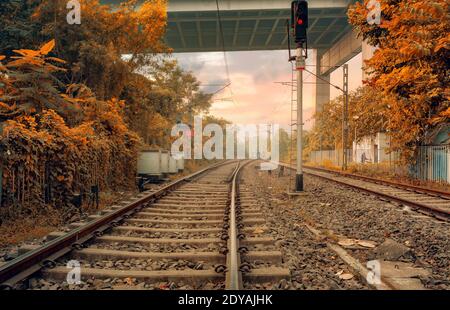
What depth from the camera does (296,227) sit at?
243 inches

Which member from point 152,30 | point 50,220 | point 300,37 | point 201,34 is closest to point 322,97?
point 201,34

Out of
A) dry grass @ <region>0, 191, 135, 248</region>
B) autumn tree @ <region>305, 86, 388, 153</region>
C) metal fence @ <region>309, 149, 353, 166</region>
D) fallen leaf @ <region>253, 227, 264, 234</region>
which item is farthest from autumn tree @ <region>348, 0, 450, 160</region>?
metal fence @ <region>309, 149, 353, 166</region>

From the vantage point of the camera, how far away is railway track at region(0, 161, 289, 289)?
343 cm

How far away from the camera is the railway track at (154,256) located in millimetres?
3430

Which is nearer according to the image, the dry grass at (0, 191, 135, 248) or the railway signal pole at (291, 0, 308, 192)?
the dry grass at (0, 191, 135, 248)

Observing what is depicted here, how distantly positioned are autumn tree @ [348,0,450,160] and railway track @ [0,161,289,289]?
8537 millimetres

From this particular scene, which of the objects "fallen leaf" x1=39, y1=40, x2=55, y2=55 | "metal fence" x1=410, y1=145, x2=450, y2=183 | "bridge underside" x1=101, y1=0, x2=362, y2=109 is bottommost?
"metal fence" x1=410, y1=145, x2=450, y2=183

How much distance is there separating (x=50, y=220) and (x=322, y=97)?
45.4m

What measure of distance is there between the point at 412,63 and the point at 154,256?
12159 mm

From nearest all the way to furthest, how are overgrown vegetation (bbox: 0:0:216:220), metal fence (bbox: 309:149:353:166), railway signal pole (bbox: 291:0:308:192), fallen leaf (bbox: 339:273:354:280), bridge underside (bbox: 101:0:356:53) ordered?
fallen leaf (bbox: 339:273:354:280) → overgrown vegetation (bbox: 0:0:216:220) → railway signal pole (bbox: 291:0:308:192) → bridge underside (bbox: 101:0:356:53) → metal fence (bbox: 309:149:353:166)

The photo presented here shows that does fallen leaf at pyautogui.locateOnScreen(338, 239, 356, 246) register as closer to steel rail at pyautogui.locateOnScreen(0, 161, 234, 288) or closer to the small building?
steel rail at pyautogui.locateOnScreen(0, 161, 234, 288)

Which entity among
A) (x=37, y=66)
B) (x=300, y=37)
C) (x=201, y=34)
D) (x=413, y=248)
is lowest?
Answer: (x=413, y=248)
